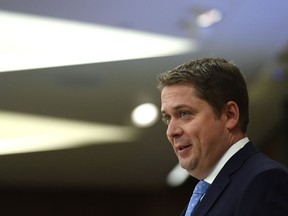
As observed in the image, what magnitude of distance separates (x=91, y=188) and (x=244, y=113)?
754 cm

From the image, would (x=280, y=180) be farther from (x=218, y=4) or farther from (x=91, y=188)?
(x=91, y=188)

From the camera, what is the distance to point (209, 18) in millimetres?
4148

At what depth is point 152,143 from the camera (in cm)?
705

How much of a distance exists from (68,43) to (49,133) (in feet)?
7.99

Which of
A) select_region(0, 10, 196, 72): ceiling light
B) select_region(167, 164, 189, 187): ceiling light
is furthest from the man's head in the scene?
select_region(167, 164, 189, 187): ceiling light

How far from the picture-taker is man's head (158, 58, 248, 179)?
1299 millimetres

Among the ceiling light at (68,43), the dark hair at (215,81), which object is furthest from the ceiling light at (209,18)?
the dark hair at (215,81)

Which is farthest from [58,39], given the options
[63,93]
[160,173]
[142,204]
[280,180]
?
[142,204]

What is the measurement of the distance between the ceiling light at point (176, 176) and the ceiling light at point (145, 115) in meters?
1.73

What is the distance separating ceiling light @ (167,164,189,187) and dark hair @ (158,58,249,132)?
668cm

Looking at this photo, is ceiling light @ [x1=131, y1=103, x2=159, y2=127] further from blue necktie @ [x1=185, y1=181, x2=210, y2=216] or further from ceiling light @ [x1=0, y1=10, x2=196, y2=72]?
blue necktie @ [x1=185, y1=181, x2=210, y2=216]

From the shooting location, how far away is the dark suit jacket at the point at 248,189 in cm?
109

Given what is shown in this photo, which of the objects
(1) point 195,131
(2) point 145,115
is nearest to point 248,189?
(1) point 195,131

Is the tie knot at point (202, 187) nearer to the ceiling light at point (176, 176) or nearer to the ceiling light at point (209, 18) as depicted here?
the ceiling light at point (209, 18)
